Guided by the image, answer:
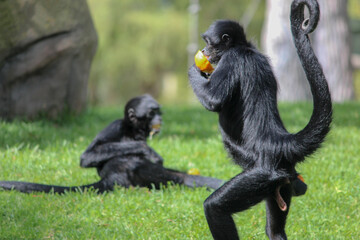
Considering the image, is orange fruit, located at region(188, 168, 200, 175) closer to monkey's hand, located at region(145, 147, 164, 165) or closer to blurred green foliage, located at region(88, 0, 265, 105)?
monkey's hand, located at region(145, 147, 164, 165)

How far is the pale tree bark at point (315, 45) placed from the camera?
44.0ft

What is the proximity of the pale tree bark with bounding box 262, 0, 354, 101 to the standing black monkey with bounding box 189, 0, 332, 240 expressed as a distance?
923 centimetres

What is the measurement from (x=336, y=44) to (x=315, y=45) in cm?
71

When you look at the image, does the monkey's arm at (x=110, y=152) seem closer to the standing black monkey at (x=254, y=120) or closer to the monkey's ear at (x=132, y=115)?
the monkey's ear at (x=132, y=115)

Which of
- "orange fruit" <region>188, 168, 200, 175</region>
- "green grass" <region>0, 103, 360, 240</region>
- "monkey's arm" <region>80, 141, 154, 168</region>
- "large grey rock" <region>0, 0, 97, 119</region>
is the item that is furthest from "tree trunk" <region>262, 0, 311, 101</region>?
"monkey's arm" <region>80, 141, 154, 168</region>

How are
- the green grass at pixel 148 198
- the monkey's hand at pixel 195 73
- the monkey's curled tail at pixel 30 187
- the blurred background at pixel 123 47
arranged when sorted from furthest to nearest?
1. the blurred background at pixel 123 47
2. the monkey's curled tail at pixel 30 187
3. the green grass at pixel 148 198
4. the monkey's hand at pixel 195 73

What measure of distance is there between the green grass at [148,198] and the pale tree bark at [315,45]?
522 centimetres

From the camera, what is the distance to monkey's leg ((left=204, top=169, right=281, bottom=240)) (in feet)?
12.1

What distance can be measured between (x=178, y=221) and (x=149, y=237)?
18.7 inches

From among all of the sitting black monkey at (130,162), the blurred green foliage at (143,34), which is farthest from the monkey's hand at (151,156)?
the blurred green foliage at (143,34)

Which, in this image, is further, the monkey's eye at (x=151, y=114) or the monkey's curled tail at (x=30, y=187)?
the monkey's eye at (x=151, y=114)

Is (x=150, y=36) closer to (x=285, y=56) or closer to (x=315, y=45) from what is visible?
(x=315, y=45)

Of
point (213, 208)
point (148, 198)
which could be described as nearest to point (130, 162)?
point (148, 198)

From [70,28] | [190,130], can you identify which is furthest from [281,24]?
[70,28]
